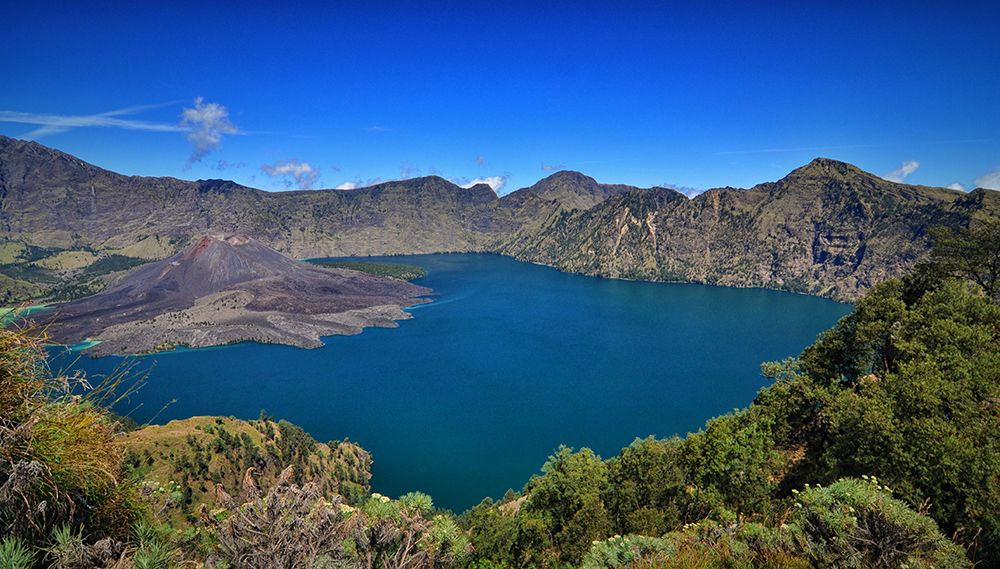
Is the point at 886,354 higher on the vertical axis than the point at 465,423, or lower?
higher

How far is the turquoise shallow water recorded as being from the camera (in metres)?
61.3

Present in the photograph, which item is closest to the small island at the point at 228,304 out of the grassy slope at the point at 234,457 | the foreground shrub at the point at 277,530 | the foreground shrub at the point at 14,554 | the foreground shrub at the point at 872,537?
the grassy slope at the point at 234,457

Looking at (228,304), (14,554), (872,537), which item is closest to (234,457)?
(14,554)

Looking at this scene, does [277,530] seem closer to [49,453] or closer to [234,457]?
[49,453]

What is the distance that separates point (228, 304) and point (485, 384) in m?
90.6

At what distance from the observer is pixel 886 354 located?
1161 inches

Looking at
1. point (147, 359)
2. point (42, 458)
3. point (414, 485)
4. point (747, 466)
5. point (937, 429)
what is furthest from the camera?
point (147, 359)

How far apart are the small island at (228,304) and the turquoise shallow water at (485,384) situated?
6.92 m

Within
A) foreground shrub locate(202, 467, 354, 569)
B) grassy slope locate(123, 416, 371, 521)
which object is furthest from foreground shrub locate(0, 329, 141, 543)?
grassy slope locate(123, 416, 371, 521)

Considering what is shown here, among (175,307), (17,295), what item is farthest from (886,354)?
(17,295)

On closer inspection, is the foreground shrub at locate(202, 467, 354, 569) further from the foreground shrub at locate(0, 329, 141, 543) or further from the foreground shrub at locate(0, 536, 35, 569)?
the foreground shrub at locate(0, 536, 35, 569)

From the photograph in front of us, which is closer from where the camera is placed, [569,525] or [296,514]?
[296,514]

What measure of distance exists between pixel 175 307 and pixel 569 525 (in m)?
146

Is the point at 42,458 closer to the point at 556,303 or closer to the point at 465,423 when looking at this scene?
the point at 465,423
